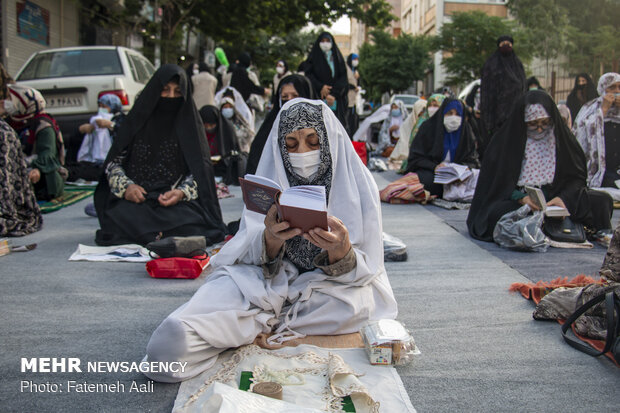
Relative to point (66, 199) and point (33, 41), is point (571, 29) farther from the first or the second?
point (66, 199)

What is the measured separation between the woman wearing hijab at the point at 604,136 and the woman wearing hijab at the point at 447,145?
1428 mm

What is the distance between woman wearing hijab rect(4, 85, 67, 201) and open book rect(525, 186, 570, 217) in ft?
15.9

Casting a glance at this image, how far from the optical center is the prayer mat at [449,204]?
6.82 meters

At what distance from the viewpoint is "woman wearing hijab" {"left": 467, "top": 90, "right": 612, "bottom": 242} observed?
4902mm

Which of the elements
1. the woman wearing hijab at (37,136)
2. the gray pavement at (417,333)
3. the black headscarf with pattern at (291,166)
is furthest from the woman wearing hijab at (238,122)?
the black headscarf with pattern at (291,166)

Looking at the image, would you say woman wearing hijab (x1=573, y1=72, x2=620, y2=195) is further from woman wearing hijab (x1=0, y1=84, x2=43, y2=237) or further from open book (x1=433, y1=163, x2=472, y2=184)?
woman wearing hijab (x1=0, y1=84, x2=43, y2=237)

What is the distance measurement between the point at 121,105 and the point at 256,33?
464 inches

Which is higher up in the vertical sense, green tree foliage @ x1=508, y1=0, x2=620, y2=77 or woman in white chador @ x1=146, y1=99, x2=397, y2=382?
green tree foliage @ x1=508, y1=0, x2=620, y2=77

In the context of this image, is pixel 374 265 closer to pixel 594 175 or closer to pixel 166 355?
pixel 166 355

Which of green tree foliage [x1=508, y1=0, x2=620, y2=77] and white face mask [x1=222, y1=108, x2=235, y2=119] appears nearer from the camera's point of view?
white face mask [x1=222, y1=108, x2=235, y2=119]

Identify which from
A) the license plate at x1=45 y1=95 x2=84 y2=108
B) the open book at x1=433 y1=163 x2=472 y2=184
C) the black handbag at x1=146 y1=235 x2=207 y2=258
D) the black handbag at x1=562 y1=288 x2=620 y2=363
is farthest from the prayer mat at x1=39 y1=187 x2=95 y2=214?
the black handbag at x1=562 y1=288 x2=620 y2=363

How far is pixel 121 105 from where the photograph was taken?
8.75 meters

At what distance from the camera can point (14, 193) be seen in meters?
5.22

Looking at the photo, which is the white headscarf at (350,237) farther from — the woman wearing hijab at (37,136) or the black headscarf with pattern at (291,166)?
the woman wearing hijab at (37,136)
